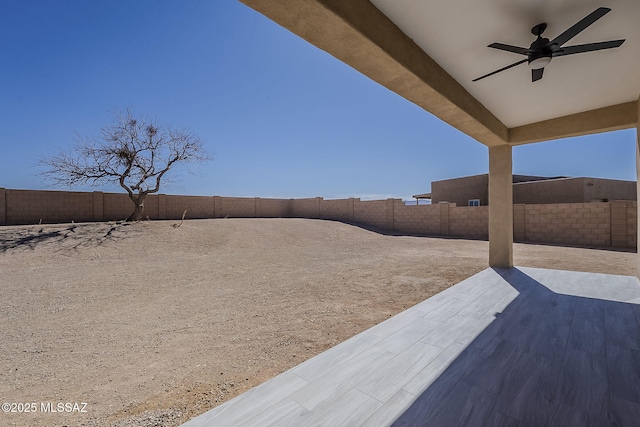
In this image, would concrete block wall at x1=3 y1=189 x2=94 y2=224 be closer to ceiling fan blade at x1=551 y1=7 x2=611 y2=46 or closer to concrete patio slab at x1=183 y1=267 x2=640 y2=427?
concrete patio slab at x1=183 y1=267 x2=640 y2=427

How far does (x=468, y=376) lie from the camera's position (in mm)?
1650

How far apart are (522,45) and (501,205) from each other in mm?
3241

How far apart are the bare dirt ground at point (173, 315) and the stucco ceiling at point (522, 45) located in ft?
9.48

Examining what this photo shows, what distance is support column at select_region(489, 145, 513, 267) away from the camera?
501cm

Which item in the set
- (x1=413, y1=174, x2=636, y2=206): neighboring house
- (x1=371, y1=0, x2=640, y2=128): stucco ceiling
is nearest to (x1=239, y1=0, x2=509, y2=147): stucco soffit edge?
(x1=371, y1=0, x2=640, y2=128): stucco ceiling

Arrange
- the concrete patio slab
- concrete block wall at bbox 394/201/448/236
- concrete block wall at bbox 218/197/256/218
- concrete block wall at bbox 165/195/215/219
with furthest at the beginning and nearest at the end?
concrete block wall at bbox 218/197/256/218, concrete block wall at bbox 165/195/215/219, concrete block wall at bbox 394/201/448/236, the concrete patio slab

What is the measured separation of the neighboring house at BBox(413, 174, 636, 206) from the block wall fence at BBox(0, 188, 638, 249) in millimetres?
5785

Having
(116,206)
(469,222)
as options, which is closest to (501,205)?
(469,222)

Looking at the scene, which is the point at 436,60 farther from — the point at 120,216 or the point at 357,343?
the point at 120,216

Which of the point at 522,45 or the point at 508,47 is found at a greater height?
the point at 522,45

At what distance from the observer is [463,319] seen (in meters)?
2.57

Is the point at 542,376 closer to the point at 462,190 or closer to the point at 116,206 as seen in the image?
the point at 116,206

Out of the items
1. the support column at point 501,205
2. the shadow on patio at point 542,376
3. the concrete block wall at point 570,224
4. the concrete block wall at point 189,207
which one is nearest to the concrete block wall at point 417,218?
the concrete block wall at point 570,224

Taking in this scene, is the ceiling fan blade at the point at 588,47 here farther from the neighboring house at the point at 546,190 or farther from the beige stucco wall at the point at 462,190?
the beige stucco wall at the point at 462,190
